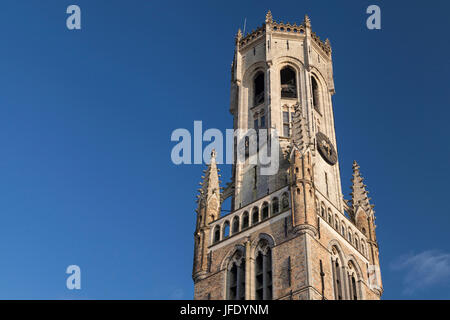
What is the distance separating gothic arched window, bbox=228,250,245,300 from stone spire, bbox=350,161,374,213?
45.2ft

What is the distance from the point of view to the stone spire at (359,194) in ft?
209

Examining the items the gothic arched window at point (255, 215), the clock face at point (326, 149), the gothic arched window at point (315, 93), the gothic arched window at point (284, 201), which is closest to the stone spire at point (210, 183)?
the gothic arched window at point (255, 215)

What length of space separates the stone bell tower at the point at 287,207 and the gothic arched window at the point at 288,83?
104mm

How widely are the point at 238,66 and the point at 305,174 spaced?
69.8 ft

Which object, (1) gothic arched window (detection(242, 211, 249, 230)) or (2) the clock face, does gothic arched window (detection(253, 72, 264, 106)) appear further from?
(1) gothic arched window (detection(242, 211, 249, 230))

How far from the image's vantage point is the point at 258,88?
236ft

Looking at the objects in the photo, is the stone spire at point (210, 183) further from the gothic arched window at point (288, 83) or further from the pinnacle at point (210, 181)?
the gothic arched window at point (288, 83)

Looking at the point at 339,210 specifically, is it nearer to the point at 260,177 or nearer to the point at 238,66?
the point at 260,177

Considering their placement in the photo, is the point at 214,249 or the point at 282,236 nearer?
the point at 282,236

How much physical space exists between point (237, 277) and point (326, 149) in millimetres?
16537

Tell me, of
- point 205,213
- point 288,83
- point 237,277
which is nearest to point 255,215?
point 205,213

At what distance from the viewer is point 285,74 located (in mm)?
73438
